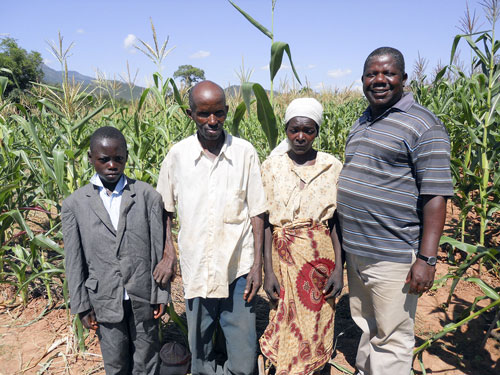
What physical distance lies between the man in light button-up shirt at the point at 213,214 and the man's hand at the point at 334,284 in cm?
39

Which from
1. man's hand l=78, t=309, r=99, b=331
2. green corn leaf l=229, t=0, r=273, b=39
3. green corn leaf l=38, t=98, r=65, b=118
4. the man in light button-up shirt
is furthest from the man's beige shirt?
green corn leaf l=38, t=98, r=65, b=118

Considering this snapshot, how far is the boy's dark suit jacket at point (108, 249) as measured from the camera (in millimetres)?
1715

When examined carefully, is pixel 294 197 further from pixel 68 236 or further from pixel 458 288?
pixel 458 288

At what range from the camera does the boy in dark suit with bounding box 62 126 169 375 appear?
171cm

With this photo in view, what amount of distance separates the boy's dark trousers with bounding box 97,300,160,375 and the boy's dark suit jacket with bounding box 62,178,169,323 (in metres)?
0.08

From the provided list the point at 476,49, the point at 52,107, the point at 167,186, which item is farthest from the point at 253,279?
the point at 476,49

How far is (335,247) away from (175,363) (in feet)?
3.87

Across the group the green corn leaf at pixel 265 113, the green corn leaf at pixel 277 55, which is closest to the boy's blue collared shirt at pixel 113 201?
the green corn leaf at pixel 265 113

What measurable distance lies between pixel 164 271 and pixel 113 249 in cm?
28

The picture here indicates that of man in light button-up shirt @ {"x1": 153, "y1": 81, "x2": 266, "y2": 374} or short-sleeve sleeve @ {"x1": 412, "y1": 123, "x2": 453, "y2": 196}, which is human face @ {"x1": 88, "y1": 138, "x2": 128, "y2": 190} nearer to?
man in light button-up shirt @ {"x1": 153, "y1": 81, "x2": 266, "y2": 374}

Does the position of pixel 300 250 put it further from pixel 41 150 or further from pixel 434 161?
pixel 41 150

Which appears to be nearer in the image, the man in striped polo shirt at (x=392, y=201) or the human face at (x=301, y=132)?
the man in striped polo shirt at (x=392, y=201)

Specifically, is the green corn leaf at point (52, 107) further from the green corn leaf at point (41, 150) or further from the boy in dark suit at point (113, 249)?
the boy in dark suit at point (113, 249)

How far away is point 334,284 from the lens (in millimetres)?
1869
